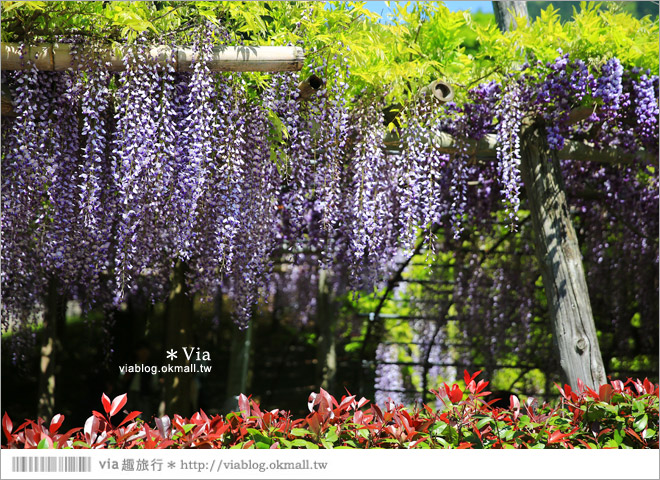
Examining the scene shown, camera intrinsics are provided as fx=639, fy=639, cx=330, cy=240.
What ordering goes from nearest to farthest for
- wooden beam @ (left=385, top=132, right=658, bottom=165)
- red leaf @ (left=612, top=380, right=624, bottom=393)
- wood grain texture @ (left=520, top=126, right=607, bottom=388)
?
1. red leaf @ (left=612, top=380, right=624, bottom=393)
2. wood grain texture @ (left=520, top=126, right=607, bottom=388)
3. wooden beam @ (left=385, top=132, right=658, bottom=165)

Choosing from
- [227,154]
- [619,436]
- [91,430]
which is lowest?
[619,436]

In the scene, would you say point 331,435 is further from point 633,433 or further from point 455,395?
point 633,433

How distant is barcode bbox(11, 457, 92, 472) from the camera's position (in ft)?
6.61

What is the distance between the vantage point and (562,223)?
12.4ft

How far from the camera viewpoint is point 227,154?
3.19m

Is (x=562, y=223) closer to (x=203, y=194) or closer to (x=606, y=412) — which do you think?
(x=606, y=412)

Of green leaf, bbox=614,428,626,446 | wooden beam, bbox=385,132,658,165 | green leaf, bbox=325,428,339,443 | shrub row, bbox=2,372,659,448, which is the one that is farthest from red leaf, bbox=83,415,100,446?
wooden beam, bbox=385,132,658,165

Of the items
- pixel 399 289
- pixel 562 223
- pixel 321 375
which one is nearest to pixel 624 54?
pixel 562 223

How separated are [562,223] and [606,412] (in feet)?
5.06

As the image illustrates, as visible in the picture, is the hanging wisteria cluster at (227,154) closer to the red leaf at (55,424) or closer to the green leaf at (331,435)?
the red leaf at (55,424)

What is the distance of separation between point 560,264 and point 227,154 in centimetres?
200

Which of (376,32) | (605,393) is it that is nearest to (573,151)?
(376,32)

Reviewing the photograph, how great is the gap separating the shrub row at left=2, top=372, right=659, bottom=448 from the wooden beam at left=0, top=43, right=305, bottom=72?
5.15 ft

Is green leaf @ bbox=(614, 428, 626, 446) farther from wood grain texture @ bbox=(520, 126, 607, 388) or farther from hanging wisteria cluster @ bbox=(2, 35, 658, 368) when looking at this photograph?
hanging wisteria cluster @ bbox=(2, 35, 658, 368)
